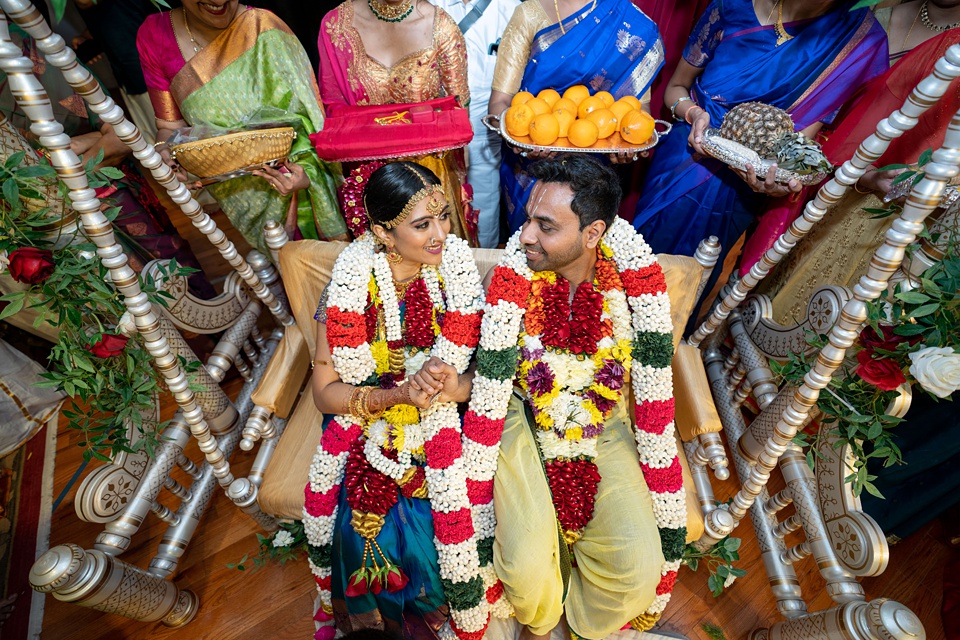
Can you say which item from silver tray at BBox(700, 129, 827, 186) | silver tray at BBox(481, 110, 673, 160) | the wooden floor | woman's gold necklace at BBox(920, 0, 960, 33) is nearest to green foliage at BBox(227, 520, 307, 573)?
the wooden floor

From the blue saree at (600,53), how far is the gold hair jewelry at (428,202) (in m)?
0.82

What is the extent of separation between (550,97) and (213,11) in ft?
4.45

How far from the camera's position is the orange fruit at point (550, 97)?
229 cm

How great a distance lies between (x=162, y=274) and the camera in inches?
81.6

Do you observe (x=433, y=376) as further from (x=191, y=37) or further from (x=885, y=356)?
(x=191, y=37)

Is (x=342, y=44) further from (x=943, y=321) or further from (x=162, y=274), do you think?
(x=943, y=321)

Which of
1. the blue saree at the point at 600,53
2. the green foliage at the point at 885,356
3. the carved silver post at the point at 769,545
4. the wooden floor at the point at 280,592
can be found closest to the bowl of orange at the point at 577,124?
the blue saree at the point at 600,53

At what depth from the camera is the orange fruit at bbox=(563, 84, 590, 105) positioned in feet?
7.58

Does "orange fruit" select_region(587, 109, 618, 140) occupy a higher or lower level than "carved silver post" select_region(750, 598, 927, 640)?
higher

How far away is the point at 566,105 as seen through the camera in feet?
7.39

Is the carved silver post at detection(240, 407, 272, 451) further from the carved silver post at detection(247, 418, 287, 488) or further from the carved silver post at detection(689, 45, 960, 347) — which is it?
the carved silver post at detection(689, 45, 960, 347)

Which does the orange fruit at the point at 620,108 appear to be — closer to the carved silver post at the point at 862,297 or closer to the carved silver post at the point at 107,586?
the carved silver post at the point at 862,297

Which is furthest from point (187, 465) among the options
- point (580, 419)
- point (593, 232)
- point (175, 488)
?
point (593, 232)

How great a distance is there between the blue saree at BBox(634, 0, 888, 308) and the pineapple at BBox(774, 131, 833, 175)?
273 millimetres
